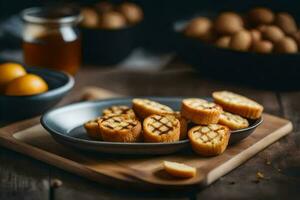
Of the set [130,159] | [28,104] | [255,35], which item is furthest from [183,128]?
[255,35]

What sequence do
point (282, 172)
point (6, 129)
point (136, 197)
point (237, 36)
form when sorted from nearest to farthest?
point (136, 197), point (282, 172), point (6, 129), point (237, 36)

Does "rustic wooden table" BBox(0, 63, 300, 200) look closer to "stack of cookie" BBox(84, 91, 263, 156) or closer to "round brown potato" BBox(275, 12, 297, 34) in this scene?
"stack of cookie" BBox(84, 91, 263, 156)

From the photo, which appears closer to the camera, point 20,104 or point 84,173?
point 84,173

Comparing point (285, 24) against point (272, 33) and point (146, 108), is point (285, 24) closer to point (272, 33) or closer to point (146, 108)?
point (272, 33)

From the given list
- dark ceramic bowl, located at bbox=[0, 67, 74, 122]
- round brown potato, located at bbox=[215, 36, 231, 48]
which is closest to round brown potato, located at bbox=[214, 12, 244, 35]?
round brown potato, located at bbox=[215, 36, 231, 48]

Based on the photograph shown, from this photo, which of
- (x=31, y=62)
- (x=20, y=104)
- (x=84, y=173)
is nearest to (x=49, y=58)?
(x=31, y=62)

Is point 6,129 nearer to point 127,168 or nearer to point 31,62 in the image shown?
point 127,168
